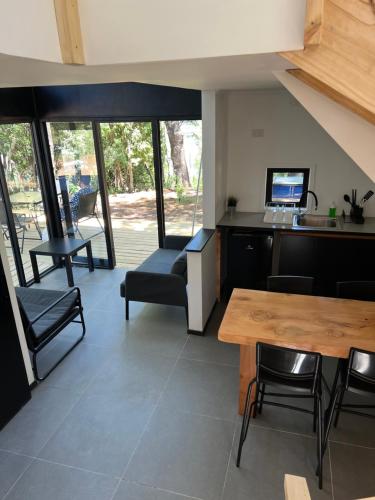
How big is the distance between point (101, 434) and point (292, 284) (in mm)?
1923

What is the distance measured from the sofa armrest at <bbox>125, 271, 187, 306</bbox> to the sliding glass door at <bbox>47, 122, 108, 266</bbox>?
173 cm

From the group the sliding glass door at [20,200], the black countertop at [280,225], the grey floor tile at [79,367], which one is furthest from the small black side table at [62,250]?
the black countertop at [280,225]

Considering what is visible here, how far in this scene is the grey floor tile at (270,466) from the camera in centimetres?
219

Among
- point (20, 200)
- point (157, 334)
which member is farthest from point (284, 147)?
point (20, 200)

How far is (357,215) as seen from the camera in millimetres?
4055

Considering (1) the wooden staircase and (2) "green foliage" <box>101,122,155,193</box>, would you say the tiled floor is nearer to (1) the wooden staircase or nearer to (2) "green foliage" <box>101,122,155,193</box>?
(1) the wooden staircase

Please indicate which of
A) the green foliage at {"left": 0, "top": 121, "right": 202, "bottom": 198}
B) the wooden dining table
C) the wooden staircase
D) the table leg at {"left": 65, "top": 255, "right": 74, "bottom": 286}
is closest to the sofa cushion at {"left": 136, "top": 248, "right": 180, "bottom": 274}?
the green foliage at {"left": 0, "top": 121, "right": 202, "bottom": 198}

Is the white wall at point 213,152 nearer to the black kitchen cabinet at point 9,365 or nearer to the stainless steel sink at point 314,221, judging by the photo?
the stainless steel sink at point 314,221

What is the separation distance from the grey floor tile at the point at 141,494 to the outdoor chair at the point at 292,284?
1.65m

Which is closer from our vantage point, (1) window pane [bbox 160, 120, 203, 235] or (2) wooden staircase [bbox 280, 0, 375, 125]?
(2) wooden staircase [bbox 280, 0, 375, 125]

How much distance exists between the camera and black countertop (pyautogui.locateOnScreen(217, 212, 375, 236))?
12.5 ft

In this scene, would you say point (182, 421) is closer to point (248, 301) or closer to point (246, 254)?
point (248, 301)

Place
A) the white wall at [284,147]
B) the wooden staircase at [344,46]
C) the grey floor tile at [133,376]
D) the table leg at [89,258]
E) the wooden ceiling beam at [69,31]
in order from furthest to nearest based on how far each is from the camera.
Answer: the table leg at [89,258], the white wall at [284,147], the grey floor tile at [133,376], the wooden ceiling beam at [69,31], the wooden staircase at [344,46]

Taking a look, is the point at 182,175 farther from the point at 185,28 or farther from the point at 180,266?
the point at 185,28
